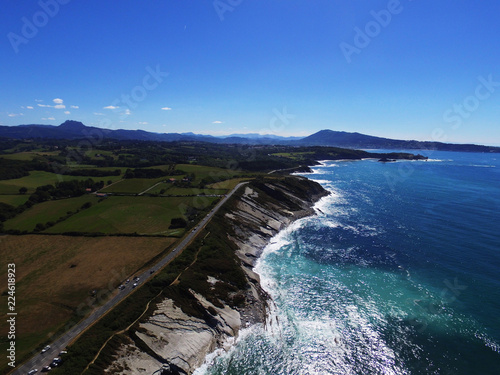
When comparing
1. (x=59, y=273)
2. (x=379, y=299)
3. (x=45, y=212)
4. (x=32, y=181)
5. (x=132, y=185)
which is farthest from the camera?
(x=32, y=181)

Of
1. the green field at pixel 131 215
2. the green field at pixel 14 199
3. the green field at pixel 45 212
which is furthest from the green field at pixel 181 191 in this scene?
the green field at pixel 14 199

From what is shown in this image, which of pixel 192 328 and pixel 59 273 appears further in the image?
pixel 59 273

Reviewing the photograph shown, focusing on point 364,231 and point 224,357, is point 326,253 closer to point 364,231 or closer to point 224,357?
point 364,231

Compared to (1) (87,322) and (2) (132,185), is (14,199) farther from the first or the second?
(1) (87,322)

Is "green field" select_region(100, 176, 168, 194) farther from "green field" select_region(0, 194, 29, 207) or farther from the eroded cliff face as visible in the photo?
the eroded cliff face

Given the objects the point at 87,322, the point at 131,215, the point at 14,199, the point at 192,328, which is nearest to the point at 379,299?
the point at 192,328

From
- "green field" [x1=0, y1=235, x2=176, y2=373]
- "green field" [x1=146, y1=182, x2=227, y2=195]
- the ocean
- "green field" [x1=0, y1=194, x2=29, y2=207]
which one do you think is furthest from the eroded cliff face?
"green field" [x1=0, y1=194, x2=29, y2=207]

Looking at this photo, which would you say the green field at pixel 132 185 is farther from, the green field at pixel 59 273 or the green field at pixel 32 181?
the green field at pixel 59 273
